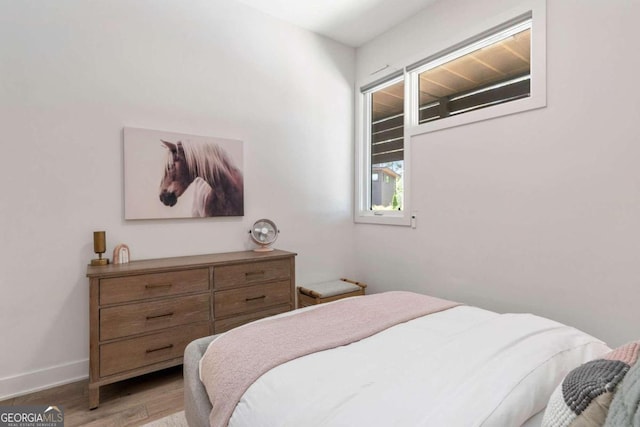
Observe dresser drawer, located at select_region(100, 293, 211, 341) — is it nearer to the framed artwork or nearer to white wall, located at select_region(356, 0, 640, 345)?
the framed artwork

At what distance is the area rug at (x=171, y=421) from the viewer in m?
1.70

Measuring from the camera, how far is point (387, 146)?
131 inches

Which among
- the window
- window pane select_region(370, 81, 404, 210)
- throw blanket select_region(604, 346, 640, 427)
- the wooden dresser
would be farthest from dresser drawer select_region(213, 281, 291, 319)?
throw blanket select_region(604, 346, 640, 427)

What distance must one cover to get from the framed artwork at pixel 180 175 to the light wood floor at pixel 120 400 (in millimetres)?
1157

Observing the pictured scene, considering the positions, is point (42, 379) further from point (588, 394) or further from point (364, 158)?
point (364, 158)

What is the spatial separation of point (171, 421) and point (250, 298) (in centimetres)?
88

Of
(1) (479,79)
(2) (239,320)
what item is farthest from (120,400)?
(1) (479,79)

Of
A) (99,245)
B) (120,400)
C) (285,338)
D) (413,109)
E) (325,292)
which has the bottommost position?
(120,400)

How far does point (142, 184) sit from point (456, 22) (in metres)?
2.78

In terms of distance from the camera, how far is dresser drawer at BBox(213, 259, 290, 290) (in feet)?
7.45

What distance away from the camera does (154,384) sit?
212cm

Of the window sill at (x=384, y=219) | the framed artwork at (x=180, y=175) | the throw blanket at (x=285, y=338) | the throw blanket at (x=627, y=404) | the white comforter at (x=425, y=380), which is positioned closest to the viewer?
the throw blanket at (x=627, y=404)

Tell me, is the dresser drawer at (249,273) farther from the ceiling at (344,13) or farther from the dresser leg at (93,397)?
the ceiling at (344,13)

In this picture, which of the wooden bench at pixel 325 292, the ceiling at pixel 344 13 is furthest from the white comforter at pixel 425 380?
the ceiling at pixel 344 13
